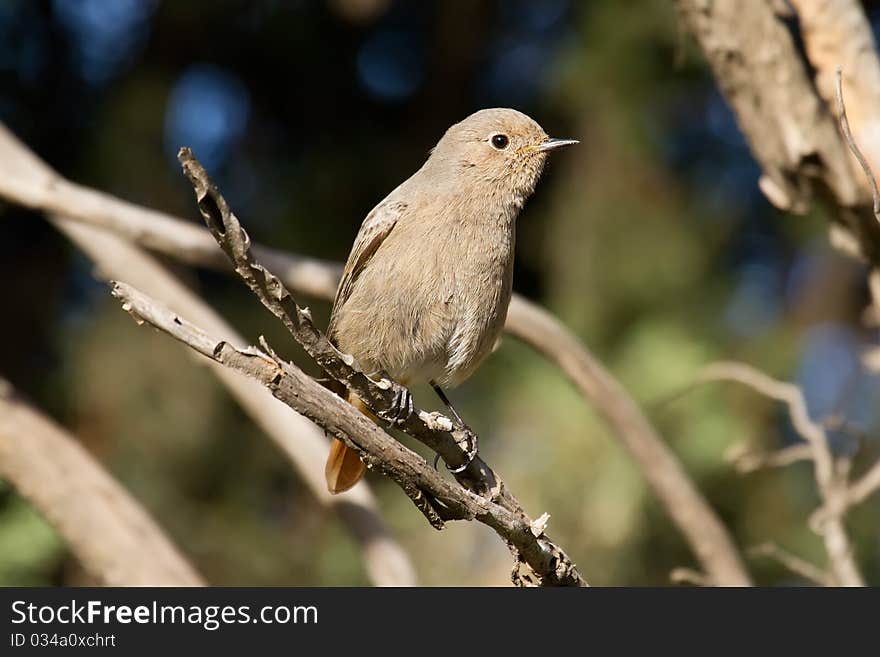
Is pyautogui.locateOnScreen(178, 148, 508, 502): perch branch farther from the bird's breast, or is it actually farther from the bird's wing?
the bird's wing

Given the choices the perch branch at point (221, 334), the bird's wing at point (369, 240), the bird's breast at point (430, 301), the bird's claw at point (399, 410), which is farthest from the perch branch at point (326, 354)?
the perch branch at point (221, 334)

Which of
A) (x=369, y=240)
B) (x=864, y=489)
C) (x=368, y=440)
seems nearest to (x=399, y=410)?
(x=368, y=440)

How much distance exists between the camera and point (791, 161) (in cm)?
354

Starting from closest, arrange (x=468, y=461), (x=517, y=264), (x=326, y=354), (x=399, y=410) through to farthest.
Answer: (x=326, y=354) < (x=399, y=410) < (x=468, y=461) < (x=517, y=264)

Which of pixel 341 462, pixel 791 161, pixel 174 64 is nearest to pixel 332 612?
pixel 341 462

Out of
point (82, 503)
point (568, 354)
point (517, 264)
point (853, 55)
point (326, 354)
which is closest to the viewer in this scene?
point (326, 354)

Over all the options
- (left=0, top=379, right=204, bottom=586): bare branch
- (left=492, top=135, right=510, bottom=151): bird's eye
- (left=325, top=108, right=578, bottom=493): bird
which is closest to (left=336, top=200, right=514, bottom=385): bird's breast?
(left=325, top=108, right=578, bottom=493): bird

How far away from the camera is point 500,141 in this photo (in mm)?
3926

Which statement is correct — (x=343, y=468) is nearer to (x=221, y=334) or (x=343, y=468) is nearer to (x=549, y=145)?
→ (x=221, y=334)

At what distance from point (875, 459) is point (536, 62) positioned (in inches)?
97.2

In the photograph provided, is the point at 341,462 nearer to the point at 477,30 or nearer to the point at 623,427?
the point at 623,427

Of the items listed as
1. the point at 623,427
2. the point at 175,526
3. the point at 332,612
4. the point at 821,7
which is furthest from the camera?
the point at 175,526

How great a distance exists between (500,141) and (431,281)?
69 cm

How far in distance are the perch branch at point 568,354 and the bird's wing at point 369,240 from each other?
0.44 meters
